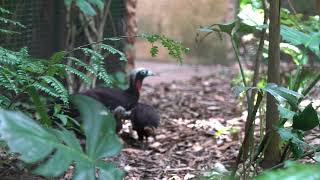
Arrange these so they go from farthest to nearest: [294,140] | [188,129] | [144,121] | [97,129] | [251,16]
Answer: [188,129] < [144,121] < [251,16] < [294,140] < [97,129]

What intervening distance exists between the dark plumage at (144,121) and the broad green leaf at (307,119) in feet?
7.03

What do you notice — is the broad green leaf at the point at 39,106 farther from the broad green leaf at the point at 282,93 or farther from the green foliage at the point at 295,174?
the green foliage at the point at 295,174

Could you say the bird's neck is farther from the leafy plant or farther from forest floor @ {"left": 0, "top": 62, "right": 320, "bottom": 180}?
the leafy plant

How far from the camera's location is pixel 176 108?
6387mm

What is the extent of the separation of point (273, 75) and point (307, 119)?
23.2 inches

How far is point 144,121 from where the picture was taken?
16.6 feet

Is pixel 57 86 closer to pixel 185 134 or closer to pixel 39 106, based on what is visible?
pixel 39 106

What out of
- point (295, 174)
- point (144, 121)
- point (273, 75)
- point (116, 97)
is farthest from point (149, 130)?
point (295, 174)

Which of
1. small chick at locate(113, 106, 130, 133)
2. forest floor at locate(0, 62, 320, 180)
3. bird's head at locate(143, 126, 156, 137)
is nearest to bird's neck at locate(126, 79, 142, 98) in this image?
forest floor at locate(0, 62, 320, 180)

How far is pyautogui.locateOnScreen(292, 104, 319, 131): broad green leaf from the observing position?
300cm

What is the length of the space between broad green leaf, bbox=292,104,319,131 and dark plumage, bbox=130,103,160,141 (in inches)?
84.4

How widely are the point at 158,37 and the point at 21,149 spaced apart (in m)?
1.43

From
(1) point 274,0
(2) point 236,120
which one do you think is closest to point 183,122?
(2) point 236,120

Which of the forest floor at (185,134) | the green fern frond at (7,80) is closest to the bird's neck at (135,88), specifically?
the forest floor at (185,134)
